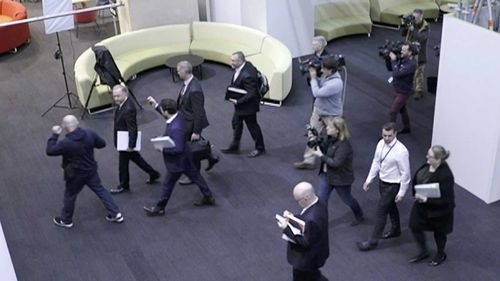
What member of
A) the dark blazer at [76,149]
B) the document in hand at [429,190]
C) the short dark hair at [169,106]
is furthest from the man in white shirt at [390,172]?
the dark blazer at [76,149]

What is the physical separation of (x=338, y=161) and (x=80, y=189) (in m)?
2.78

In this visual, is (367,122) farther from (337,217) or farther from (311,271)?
(311,271)

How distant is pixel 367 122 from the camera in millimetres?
9211

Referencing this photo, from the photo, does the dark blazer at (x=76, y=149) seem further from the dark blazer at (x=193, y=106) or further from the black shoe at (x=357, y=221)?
the black shoe at (x=357, y=221)

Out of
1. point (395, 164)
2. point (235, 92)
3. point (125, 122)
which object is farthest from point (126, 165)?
point (395, 164)

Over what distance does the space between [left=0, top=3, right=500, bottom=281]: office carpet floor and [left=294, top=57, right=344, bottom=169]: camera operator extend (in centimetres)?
80

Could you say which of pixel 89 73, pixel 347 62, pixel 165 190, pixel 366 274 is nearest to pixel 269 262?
pixel 366 274

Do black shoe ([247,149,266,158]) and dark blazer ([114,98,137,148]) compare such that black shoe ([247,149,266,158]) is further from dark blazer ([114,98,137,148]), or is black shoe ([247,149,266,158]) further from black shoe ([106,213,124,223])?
black shoe ([106,213,124,223])

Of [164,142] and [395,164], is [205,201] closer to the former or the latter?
[164,142]

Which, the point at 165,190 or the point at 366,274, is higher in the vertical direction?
the point at 165,190

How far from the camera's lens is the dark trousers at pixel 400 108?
8460 mm

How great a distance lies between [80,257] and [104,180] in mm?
1573

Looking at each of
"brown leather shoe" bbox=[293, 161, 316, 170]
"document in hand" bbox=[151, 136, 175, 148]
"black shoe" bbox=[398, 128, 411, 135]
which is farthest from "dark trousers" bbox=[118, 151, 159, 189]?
"black shoe" bbox=[398, 128, 411, 135]

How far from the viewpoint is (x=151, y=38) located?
1146 centimetres
